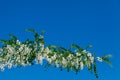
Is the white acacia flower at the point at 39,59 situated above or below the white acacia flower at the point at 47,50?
below

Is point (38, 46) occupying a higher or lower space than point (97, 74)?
higher

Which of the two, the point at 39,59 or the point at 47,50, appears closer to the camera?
the point at 39,59

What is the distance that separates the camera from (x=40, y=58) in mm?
12555

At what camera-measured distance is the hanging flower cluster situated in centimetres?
1230

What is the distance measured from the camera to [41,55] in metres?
12.6

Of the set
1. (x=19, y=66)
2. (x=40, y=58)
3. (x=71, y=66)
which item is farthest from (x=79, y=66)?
(x=19, y=66)

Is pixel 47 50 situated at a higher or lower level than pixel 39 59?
higher

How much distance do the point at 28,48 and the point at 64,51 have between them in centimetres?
137

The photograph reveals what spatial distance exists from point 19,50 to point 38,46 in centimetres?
78

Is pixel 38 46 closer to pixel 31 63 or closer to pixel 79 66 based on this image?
pixel 31 63

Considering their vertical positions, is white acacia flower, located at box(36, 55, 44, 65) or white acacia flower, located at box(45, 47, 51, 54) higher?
white acacia flower, located at box(45, 47, 51, 54)

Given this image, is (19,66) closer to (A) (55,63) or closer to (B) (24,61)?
(B) (24,61)

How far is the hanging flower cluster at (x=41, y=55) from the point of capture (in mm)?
12297

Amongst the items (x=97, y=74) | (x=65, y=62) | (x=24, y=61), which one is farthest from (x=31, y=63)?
(x=97, y=74)
